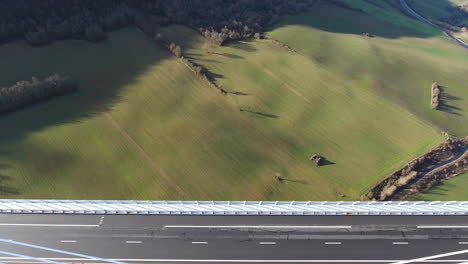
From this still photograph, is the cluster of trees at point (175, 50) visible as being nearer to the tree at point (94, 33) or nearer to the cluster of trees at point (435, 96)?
the tree at point (94, 33)

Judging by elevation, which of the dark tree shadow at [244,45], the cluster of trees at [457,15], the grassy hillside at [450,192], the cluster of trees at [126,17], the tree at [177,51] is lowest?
the grassy hillside at [450,192]

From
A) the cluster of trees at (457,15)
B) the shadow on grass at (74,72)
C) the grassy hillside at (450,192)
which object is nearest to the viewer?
the grassy hillside at (450,192)

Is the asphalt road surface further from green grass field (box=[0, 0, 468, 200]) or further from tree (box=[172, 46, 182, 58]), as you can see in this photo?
tree (box=[172, 46, 182, 58])

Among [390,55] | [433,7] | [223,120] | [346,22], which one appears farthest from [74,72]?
[433,7]

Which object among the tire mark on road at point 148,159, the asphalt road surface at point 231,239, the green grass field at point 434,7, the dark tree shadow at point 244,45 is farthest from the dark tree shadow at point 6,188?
the green grass field at point 434,7

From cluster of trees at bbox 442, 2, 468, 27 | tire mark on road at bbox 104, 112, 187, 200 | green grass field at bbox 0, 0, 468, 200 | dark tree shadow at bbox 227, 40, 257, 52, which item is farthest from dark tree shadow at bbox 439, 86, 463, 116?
cluster of trees at bbox 442, 2, 468, 27

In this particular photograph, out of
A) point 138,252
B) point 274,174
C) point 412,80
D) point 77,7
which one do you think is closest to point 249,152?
point 274,174
